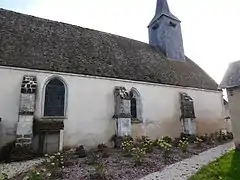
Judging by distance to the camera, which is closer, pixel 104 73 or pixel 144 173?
pixel 144 173

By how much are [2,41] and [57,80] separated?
3.83 meters

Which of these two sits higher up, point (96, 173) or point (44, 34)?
point (44, 34)

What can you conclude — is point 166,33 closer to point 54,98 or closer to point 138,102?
point 138,102

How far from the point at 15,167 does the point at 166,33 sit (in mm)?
17656

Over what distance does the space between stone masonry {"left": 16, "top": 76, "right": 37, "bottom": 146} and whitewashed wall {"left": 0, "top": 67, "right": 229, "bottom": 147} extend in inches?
23.6

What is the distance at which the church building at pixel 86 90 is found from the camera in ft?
34.8

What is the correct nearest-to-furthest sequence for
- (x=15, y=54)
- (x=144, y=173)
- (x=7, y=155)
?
(x=144, y=173), (x=7, y=155), (x=15, y=54)

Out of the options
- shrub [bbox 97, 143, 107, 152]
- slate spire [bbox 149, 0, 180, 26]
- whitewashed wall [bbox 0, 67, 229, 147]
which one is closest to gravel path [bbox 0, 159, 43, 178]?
whitewashed wall [bbox 0, 67, 229, 147]

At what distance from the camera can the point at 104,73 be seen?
43.3 ft

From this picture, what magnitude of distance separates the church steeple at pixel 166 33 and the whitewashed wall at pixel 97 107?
200 inches

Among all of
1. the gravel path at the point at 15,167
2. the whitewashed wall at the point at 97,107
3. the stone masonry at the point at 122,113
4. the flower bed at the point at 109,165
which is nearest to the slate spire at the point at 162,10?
the whitewashed wall at the point at 97,107

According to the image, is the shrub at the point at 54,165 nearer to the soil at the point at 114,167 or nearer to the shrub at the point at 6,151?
the soil at the point at 114,167

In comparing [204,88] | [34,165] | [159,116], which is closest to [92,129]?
[34,165]

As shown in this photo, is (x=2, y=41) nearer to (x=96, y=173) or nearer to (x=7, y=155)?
(x=7, y=155)
